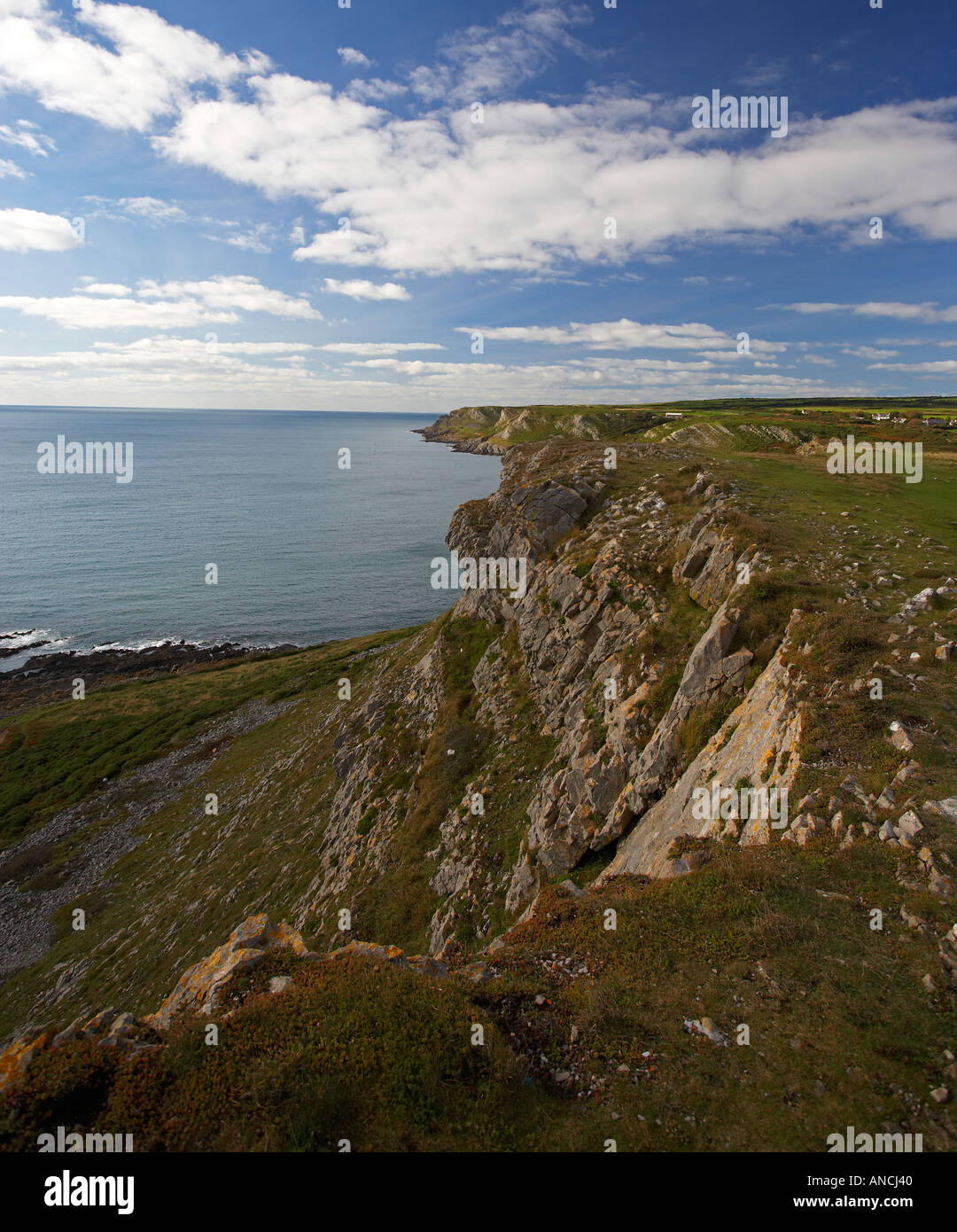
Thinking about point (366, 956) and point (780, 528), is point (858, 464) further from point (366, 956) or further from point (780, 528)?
point (366, 956)

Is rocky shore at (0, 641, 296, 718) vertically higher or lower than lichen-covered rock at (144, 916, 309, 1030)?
lower

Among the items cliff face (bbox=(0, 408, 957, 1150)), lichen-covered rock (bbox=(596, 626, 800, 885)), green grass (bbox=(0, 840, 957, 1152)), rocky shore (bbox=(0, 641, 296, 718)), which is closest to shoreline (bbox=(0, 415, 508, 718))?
rocky shore (bbox=(0, 641, 296, 718))

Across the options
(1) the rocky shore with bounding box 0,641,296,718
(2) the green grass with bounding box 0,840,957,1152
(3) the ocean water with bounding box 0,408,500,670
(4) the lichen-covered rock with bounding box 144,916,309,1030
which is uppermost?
(3) the ocean water with bounding box 0,408,500,670

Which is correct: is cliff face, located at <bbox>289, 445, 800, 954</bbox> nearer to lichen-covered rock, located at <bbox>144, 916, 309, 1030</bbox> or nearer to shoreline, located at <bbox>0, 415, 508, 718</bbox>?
lichen-covered rock, located at <bbox>144, 916, 309, 1030</bbox>

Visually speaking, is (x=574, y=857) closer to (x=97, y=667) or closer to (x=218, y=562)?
(x=97, y=667)

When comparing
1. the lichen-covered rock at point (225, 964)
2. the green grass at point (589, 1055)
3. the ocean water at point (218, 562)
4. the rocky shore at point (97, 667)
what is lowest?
the rocky shore at point (97, 667)

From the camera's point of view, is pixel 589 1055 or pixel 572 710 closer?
pixel 589 1055

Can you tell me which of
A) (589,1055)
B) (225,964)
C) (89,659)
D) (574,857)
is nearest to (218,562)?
(89,659)

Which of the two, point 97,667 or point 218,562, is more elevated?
point 218,562

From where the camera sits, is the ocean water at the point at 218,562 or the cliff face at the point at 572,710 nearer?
the cliff face at the point at 572,710

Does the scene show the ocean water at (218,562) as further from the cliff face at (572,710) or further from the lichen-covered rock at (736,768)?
the lichen-covered rock at (736,768)

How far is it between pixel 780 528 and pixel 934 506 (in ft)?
40.2

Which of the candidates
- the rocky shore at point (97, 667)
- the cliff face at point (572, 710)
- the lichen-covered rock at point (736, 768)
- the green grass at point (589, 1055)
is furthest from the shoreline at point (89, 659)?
the green grass at point (589, 1055)
